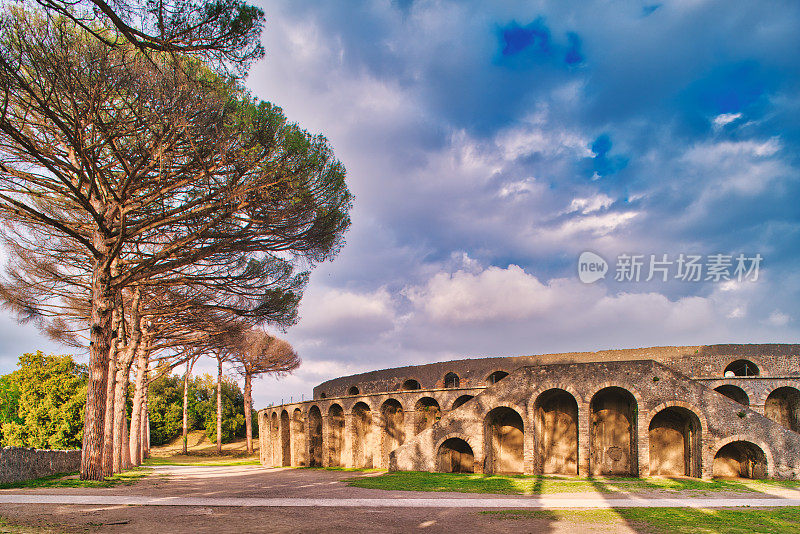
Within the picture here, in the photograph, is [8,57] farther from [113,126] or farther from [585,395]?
[585,395]

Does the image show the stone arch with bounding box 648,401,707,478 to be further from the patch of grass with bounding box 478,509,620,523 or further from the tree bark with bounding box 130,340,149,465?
the tree bark with bounding box 130,340,149,465

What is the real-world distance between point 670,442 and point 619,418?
1.76 m

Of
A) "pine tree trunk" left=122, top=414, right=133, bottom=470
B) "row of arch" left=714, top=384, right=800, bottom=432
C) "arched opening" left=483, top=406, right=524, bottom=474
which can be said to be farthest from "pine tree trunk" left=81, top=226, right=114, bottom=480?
"row of arch" left=714, top=384, right=800, bottom=432

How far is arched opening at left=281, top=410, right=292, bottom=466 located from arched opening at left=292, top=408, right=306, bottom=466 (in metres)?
1.52

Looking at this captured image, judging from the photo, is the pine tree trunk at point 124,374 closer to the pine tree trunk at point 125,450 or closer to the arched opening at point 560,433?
the pine tree trunk at point 125,450

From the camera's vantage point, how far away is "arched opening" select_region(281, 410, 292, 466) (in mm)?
31078

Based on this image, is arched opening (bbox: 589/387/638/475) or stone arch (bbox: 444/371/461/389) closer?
arched opening (bbox: 589/387/638/475)

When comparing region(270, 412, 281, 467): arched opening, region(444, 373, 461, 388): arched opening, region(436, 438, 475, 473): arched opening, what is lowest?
region(270, 412, 281, 467): arched opening

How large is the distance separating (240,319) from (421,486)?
418 inches

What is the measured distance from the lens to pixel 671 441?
1838 centimetres

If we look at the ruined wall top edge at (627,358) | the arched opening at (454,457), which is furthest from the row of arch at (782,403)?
the arched opening at (454,457)

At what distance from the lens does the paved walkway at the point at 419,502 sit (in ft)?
33.1

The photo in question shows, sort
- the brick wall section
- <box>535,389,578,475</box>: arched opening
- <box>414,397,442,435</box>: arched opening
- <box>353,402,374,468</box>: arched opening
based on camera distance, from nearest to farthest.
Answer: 1. the brick wall section
2. <box>535,389,578,475</box>: arched opening
3. <box>414,397,442,435</box>: arched opening
4. <box>353,402,374,468</box>: arched opening

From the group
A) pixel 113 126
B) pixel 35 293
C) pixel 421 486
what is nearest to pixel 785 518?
pixel 421 486
